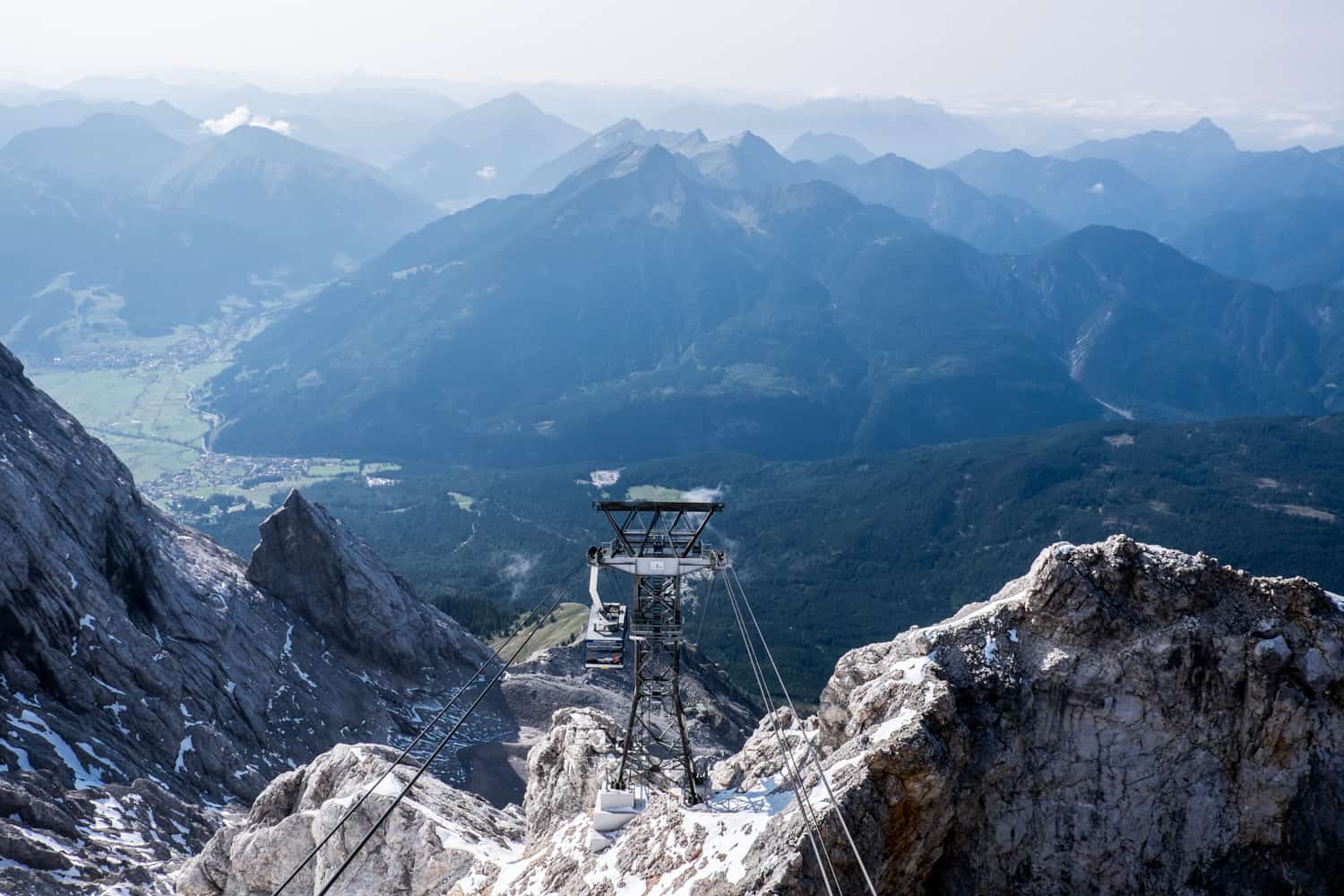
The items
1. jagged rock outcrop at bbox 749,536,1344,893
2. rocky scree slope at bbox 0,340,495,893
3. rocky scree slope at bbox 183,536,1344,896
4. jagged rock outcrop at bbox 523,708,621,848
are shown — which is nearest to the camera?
rocky scree slope at bbox 183,536,1344,896

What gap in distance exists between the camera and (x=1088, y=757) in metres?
36.9

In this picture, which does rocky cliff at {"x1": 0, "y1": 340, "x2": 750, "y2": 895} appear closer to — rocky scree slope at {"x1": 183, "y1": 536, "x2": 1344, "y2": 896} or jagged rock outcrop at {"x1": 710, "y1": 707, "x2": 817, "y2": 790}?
jagged rock outcrop at {"x1": 710, "y1": 707, "x2": 817, "y2": 790}

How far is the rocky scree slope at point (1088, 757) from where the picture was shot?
113 feet

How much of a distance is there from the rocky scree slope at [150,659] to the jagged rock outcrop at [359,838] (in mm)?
6827

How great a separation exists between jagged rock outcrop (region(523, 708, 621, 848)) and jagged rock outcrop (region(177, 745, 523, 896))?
79.2 inches

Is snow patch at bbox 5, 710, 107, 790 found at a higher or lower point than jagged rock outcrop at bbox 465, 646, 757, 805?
higher

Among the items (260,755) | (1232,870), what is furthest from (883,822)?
(260,755)

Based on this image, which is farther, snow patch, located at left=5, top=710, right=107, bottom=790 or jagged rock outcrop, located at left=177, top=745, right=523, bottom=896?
snow patch, located at left=5, top=710, right=107, bottom=790

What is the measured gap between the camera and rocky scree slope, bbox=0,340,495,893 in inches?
2477

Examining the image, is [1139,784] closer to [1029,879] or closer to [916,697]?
[1029,879]

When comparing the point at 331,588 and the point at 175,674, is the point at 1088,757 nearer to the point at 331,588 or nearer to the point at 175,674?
the point at 175,674

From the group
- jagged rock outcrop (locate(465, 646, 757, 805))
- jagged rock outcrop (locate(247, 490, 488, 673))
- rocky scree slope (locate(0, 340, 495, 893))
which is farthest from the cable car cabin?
jagged rock outcrop (locate(247, 490, 488, 673))

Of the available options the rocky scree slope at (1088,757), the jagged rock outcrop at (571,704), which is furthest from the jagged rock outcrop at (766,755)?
the jagged rock outcrop at (571,704)

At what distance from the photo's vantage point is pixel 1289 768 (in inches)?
1389
